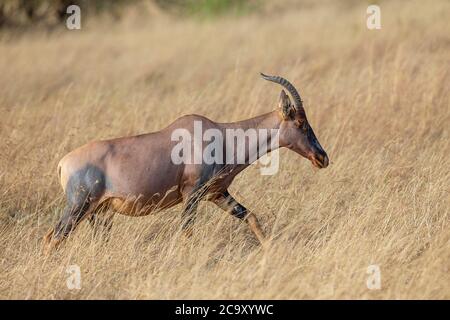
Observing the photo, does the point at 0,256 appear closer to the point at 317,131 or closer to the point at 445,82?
the point at 317,131

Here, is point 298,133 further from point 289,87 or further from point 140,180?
point 140,180

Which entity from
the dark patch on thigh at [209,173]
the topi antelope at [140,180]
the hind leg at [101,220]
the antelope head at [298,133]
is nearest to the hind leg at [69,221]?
the topi antelope at [140,180]

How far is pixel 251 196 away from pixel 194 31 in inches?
360

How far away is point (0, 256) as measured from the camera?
6492 mm

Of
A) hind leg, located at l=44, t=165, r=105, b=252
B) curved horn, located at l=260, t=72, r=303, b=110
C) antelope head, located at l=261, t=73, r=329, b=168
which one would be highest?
curved horn, located at l=260, t=72, r=303, b=110

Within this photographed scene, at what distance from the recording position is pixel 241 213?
675cm

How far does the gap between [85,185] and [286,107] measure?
5.61 ft

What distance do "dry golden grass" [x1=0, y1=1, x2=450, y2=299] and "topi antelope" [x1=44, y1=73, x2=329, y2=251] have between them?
0.22 meters

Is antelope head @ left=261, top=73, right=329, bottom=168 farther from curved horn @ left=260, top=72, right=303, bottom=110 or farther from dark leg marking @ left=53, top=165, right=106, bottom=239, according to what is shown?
dark leg marking @ left=53, top=165, right=106, bottom=239

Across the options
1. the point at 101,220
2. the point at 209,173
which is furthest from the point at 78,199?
the point at 209,173

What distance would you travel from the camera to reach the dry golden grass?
5875mm

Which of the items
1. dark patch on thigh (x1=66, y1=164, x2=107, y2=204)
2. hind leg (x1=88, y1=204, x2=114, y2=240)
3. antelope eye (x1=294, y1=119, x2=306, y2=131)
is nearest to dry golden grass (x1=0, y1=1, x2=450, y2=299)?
hind leg (x1=88, y1=204, x2=114, y2=240)

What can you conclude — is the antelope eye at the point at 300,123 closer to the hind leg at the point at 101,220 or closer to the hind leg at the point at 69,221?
the hind leg at the point at 101,220

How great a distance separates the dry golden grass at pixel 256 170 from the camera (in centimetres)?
588
